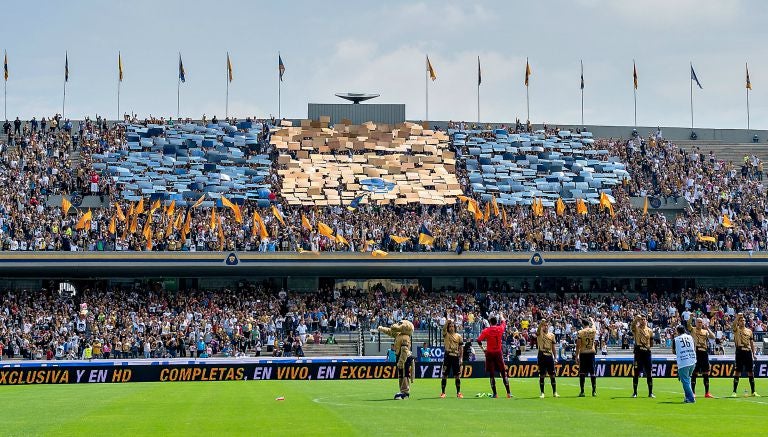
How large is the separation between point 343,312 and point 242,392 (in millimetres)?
25180

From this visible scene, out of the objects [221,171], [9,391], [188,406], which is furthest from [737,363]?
[221,171]

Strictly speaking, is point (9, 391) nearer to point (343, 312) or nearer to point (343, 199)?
point (343, 312)

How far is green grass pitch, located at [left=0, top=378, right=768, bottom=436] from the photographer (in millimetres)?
18359

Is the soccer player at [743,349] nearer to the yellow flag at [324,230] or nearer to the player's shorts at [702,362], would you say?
the player's shorts at [702,362]

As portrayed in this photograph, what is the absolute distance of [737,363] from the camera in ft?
86.8

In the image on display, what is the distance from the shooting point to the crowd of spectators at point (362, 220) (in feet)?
187

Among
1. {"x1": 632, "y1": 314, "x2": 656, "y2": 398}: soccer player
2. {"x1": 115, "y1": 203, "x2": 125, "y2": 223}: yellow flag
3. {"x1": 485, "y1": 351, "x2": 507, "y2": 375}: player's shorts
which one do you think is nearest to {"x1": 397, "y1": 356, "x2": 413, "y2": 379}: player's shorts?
{"x1": 485, "y1": 351, "x2": 507, "y2": 375}: player's shorts

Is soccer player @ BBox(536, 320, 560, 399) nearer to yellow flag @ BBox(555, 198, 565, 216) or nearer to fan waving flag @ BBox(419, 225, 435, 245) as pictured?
fan waving flag @ BBox(419, 225, 435, 245)

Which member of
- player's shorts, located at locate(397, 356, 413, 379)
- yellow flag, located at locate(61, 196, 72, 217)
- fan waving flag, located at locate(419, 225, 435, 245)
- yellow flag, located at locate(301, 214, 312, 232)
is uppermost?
yellow flag, located at locate(61, 196, 72, 217)

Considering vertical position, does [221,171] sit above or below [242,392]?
above

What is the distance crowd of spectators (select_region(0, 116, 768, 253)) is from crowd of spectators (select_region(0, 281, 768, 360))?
2870 mm

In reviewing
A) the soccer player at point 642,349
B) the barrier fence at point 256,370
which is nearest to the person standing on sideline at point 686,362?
the soccer player at point 642,349

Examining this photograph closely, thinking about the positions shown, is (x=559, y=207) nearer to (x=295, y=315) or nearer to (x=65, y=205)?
(x=295, y=315)

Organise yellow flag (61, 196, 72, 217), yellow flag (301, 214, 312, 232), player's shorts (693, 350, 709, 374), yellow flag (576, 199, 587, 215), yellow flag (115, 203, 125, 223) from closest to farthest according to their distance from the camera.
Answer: player's shorts (693, 350, 709, 374) < yellow flag (115, 203, 125, 223) < yellow flag (61, 196, 72, 217) < yellow flag (301, 214, 312, 232) < yellow flag (576, 199, 587, 215)
